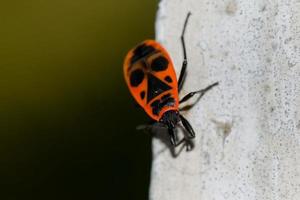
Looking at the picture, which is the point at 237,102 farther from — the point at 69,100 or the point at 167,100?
the point at 69,100

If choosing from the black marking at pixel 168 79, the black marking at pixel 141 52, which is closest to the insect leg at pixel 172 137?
the black marking at pixel 168 79

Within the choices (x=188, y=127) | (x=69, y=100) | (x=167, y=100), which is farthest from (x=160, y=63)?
(x=69, y=100)

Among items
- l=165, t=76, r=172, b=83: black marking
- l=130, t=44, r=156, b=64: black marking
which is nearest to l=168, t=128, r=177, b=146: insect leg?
l=165, t=76, r=172, b=83: black marking

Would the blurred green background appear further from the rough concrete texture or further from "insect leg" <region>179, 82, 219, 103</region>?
"insect leg" <region>179, 82, 219, 103</region>

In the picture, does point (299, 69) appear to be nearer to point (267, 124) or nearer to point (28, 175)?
point (267, 124)

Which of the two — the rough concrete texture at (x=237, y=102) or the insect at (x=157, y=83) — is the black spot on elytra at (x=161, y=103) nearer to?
the insect at (x=157, y=83)
